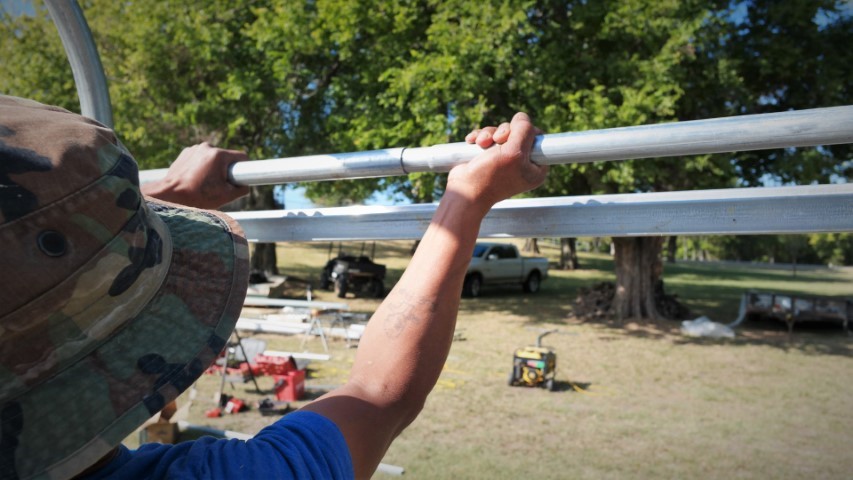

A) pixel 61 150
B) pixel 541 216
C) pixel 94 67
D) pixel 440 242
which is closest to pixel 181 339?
pixel 61 150

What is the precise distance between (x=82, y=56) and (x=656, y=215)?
1664 millimetres

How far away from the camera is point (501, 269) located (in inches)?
821

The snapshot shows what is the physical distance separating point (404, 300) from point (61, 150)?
0.60 meters

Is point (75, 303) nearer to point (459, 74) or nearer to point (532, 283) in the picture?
point (459, 74)

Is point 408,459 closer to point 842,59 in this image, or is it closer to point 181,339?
point 181,339

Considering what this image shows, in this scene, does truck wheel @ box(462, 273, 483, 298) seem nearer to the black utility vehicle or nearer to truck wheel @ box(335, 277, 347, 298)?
the black utility vehicle

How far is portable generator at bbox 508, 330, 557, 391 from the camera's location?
27.6 ft

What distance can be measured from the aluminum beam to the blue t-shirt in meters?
0.85

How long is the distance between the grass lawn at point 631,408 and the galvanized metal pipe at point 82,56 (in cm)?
445

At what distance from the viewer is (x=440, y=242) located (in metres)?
1.16

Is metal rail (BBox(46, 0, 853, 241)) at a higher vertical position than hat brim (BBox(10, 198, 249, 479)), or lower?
higher

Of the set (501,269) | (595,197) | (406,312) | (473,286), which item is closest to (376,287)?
(473,286)

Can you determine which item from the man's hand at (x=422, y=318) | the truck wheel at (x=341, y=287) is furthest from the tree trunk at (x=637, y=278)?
the man's hand at (x=422, y=318)

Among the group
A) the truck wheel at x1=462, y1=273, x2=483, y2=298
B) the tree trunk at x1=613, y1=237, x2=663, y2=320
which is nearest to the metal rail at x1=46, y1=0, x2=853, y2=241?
the tree trunk at x1=613, y1=237, x2=663, y2=320
